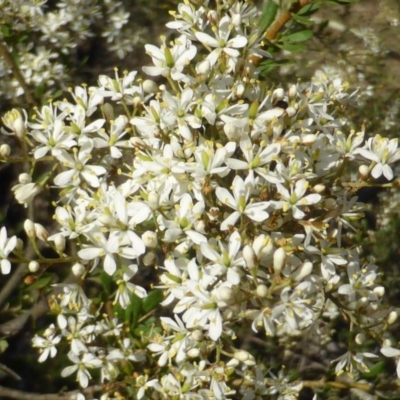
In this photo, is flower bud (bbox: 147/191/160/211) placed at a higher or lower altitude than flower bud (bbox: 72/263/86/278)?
higher

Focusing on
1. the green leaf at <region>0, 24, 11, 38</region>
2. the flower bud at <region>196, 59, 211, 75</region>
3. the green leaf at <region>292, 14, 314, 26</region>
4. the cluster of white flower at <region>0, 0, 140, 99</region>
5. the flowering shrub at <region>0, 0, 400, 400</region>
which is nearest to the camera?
the flowering shrub at <region>0, 0, 400, 400</region>

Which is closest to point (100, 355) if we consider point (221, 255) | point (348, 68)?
point (221, 255)

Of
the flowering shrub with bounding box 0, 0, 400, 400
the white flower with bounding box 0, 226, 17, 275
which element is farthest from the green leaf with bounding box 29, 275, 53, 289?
the white flower with bounding box 0, 226, 17, 275

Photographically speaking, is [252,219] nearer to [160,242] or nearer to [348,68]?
[160,242]

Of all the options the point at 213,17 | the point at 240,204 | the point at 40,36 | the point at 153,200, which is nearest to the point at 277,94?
the point at 213,17

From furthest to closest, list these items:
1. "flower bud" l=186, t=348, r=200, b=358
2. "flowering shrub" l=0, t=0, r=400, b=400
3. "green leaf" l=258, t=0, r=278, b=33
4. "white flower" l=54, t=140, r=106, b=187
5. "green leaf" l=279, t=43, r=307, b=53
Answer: "green leaf" l=258, t=0, r=278, b=33, "green leaf" l=279, t=43, r=307, b=53, "flower bud" l=186, t=348, r=200, b=358, "white flower" l=54, t=140, r=106, b=187, "flowering shrub" l=0, t=0, r=400, b=400

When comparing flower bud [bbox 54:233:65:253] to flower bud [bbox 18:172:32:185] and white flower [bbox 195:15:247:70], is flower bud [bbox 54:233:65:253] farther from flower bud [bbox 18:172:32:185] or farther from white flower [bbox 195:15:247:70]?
white flower [bbox 195:15:247:70]
